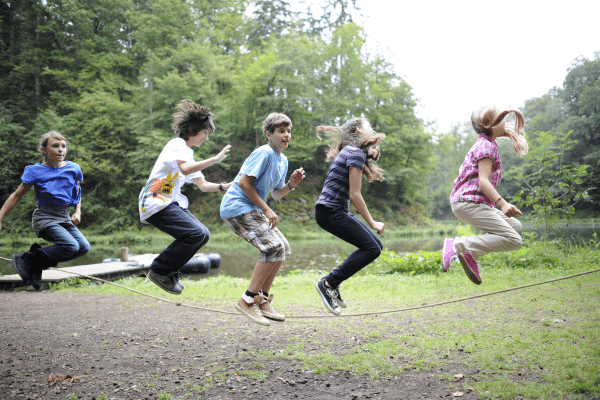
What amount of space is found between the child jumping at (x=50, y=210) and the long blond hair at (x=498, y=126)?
13.4 feet

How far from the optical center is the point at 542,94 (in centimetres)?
952

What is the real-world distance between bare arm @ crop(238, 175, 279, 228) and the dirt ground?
141 cm

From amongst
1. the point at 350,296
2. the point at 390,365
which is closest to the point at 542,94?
the point at 350,296

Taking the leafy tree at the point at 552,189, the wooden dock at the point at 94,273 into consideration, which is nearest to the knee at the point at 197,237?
the wooden dock at the point at 94,273

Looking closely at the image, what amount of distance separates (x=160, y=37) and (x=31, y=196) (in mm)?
12865

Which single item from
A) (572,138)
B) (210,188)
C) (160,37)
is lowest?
(210,188)

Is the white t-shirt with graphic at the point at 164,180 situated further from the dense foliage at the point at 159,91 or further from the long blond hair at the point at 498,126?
the dense foliage at the point at 159,91

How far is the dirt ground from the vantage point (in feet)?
11.8

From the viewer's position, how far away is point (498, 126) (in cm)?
401

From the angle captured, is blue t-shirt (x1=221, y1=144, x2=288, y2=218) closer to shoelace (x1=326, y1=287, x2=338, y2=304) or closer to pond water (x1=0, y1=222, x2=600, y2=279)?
shoelace (x1=326, y1=287, x2=338, y2=304)

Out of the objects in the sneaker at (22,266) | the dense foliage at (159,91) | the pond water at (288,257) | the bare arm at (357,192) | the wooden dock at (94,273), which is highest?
the dense foliage at (159,91)

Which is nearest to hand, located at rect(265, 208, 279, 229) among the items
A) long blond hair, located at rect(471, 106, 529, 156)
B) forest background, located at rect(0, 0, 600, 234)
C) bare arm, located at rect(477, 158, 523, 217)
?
bare arm, located at rect(477, 158, 523, 217)

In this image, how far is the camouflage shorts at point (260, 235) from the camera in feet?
12.9

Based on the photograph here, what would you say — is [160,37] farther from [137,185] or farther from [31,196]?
[31,196]
